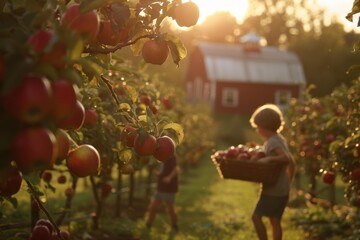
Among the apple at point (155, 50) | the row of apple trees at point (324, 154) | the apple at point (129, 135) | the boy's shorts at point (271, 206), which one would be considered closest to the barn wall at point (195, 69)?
the row of apple trees at point (324, 154)

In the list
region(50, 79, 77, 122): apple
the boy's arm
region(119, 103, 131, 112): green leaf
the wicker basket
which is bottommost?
the boy's arm

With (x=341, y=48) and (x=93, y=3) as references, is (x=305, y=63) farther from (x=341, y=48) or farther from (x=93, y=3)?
(x=93, y=3)

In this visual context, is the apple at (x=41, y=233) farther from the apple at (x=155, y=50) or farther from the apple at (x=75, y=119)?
the apple at (x=75, y=119)

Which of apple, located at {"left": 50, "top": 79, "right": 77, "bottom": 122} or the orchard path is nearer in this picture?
apple, located at {"left": 50, "top": 79, "right": 77, "bottom": 122}

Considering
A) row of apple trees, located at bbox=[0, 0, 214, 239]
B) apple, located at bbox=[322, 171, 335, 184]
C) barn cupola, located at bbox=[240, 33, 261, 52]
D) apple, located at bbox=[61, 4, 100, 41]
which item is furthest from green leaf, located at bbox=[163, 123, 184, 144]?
barn cupola, located at bbox=[240, 33, 261, 52]

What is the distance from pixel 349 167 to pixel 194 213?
15.0ft

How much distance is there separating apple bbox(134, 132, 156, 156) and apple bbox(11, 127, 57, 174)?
3.85 ft

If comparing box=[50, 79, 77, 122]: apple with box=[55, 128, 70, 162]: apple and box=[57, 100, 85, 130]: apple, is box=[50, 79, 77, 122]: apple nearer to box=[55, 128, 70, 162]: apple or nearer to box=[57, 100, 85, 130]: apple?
box=[57, 100, 85, 130]: apple

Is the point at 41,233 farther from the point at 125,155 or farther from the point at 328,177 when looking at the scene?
the point at 328,177

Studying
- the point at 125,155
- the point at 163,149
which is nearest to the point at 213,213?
the point at 125,155

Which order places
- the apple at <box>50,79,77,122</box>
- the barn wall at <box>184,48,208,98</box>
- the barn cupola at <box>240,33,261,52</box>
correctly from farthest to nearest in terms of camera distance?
the barn cupola at <box>240,33,261,52</box>
the barn wall at <box>184,48,208,98</box>
the apple at <box>50,79,77,122</box>

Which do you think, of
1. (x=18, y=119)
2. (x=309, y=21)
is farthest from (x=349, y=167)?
(x=309, y=21)

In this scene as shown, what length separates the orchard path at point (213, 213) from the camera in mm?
7426

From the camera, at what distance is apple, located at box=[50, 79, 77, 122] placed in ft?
5.00
